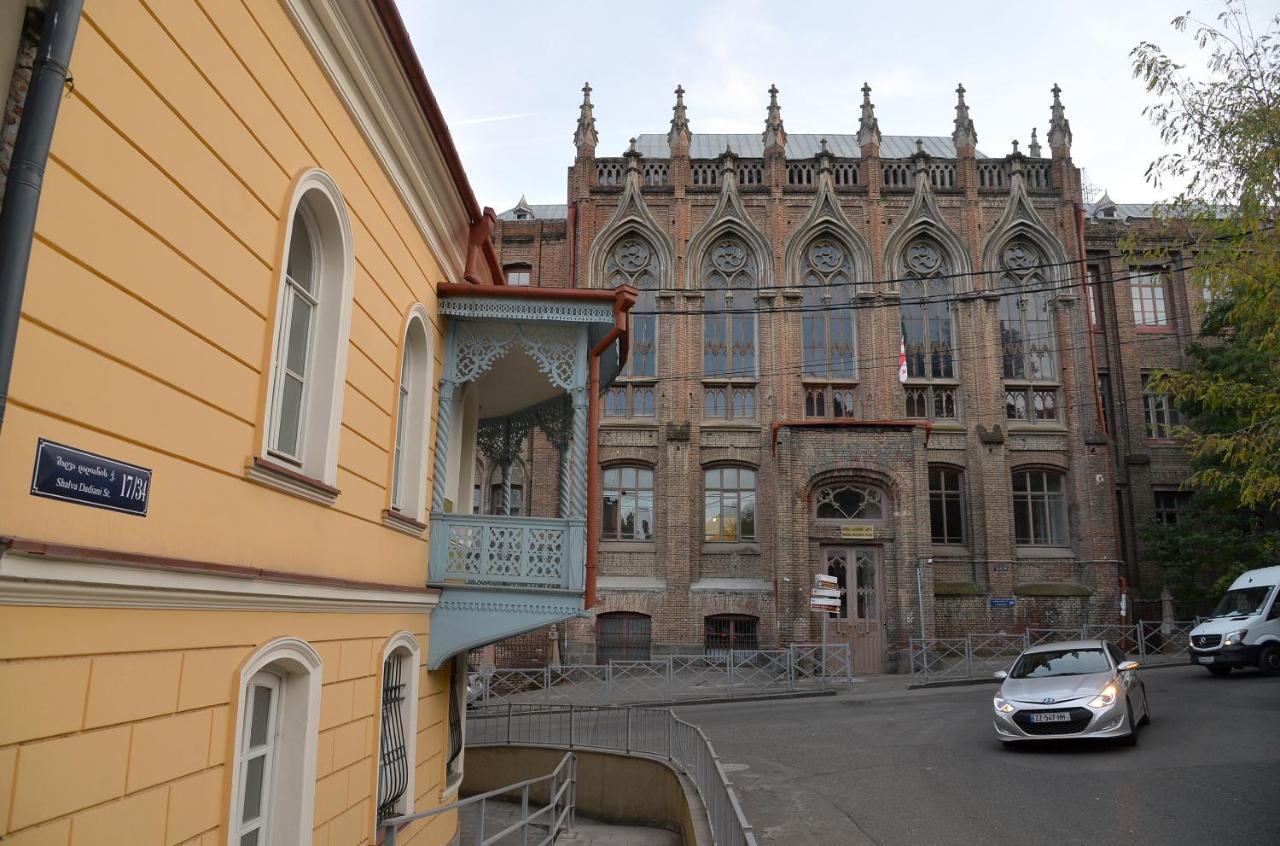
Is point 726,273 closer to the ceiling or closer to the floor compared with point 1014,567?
closer to the ceiling

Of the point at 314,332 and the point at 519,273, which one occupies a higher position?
the point at 519,273

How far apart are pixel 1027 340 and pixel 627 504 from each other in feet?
44.9

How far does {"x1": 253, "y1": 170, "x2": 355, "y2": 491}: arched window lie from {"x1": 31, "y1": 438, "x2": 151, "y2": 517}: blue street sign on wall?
177 cm

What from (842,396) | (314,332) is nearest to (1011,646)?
(842,396)

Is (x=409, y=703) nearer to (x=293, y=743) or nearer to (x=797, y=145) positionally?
(x=293, y=743)

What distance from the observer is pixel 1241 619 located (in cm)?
1853

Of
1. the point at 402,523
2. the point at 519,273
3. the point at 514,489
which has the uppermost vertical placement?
the point at 519,273

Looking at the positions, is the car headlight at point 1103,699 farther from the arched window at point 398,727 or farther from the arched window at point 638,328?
the arched window at point 638,328

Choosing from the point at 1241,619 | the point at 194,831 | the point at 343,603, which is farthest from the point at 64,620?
the point at 1241,619

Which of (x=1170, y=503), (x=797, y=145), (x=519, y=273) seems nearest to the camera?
(x=1170, y=503)

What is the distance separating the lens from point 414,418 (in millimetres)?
8875

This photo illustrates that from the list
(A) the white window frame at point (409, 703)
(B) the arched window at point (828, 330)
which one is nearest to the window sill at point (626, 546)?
(B) the arched window at point (828, 330)

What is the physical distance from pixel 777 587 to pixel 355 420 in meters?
19.2

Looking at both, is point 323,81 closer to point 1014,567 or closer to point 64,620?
point 64,620
